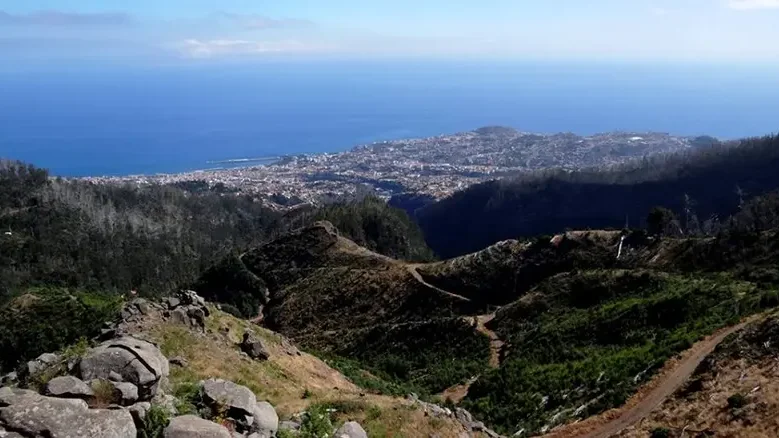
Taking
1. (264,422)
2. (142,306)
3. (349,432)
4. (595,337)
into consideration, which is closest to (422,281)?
(595,337)

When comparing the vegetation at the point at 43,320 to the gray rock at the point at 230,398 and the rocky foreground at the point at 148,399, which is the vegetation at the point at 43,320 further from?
the gray rock at the point at 230,398

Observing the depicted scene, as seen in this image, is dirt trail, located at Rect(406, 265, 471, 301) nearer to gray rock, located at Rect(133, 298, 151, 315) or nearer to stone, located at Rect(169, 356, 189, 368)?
gray rock, located at Rect(133, 298, 151, 315)

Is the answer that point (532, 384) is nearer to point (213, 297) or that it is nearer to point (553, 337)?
point (553, 337)

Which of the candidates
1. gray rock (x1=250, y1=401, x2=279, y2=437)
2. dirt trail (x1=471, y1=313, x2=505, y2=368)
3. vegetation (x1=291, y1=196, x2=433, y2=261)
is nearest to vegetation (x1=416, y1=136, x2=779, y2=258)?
vegetation (x1=291, y1=196, x2=433, y2=261)

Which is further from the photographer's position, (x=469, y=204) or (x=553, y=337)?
(x=469, y=204)

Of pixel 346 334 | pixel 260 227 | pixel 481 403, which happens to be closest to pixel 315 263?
pixel 346 334

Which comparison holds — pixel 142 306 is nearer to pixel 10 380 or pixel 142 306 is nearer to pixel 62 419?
pixel 10 380
